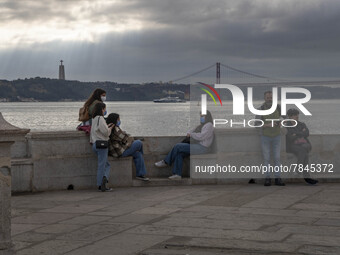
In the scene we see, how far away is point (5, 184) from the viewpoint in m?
6.29

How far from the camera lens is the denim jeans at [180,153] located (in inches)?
460

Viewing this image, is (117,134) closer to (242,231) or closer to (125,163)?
(125,163)

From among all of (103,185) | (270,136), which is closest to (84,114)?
(103,185)

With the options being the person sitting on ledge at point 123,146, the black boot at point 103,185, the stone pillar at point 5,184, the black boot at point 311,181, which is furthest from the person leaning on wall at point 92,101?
the stone pillar at point 5,184

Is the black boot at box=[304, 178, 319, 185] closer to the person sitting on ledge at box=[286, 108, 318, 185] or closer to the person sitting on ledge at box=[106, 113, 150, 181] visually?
the person sitting on ledge at box=[286, 108, 318, 185]

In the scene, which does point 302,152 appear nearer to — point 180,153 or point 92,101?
point 180,153

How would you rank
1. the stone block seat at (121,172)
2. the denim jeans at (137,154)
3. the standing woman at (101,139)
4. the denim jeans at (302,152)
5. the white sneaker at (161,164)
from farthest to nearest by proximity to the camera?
the white sneaker at (161,164) < the denim jeans at (302,152) < the stone block seat at (121,172) < the denim jeans at (137,154) < the standing woman at (101,139)

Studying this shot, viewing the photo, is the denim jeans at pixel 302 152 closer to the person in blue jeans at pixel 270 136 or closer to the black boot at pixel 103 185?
the person in blue jeans at pixel 270 136

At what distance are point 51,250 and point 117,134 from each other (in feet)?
16.1

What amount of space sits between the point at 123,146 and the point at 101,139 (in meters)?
0.54

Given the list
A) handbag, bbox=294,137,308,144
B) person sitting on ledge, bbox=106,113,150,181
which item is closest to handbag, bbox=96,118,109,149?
person sitting on ledge, bbox=106,113,150,181

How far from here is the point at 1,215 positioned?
629 centimetres

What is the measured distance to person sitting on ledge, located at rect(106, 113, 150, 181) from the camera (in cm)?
1130

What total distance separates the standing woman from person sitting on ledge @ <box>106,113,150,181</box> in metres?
0.24
